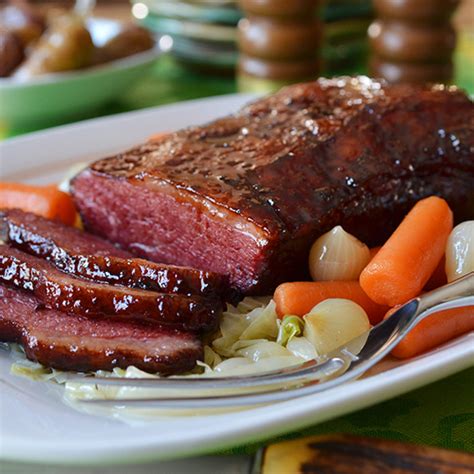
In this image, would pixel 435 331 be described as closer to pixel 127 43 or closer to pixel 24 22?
pixel 127 43

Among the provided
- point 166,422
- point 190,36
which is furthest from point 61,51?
point 166,422

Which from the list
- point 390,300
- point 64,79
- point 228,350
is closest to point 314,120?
point 390,300

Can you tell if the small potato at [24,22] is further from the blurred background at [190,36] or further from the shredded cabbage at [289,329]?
the shredded cabbage at [289,329]

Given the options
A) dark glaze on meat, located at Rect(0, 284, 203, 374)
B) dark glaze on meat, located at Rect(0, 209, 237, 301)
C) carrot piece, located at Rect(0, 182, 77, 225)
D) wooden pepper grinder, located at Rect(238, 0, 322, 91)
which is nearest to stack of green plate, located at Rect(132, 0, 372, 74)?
wooden pepper grinder, located at Rect(238, 0, 322, 91)

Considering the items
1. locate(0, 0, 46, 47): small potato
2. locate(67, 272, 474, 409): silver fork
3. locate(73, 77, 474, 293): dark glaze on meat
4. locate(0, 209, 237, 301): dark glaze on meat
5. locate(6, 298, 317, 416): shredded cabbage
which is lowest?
locate(6, 298, 317, 416): shredded cabbage

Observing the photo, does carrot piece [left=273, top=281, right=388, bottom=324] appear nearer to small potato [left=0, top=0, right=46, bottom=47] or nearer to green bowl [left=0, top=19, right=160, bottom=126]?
green bowl [left=0, top=19, right=160, bottom=126]

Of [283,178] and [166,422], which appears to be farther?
[283,178]

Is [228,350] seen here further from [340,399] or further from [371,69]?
[371,69]

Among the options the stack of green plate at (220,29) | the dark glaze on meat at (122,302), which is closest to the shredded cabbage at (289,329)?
the dark glaze on meat at (122,302)
